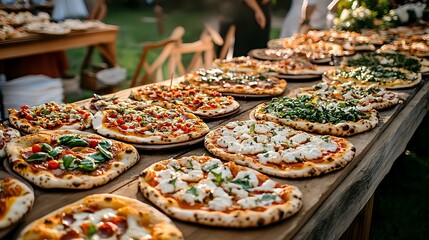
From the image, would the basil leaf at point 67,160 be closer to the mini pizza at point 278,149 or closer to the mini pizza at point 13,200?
the mini pizza at point 13,200

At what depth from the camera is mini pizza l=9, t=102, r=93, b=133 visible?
2998 mm

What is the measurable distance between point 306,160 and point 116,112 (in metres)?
1.44

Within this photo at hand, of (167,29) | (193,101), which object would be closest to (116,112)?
(193,101)

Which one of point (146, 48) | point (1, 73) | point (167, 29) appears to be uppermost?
point (146, 48)

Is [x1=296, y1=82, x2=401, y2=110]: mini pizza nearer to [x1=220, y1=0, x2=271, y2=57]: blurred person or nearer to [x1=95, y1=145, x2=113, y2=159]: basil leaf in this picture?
[x1=95, y1=145, x2=113, y2=159]: basil leaf

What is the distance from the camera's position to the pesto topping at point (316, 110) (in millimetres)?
3238

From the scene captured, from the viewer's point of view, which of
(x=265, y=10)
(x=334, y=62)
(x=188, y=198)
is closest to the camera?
(x=188, y=198)

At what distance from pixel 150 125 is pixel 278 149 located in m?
0.88

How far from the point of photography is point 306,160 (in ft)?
8.43

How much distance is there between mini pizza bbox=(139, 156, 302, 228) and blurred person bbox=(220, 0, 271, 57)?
18.2 ft

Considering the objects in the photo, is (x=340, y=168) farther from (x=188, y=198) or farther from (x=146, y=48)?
(x=146, y=48)

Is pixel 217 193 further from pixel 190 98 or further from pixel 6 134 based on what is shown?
pixel 190 98

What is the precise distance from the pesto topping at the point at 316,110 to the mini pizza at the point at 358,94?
15cm

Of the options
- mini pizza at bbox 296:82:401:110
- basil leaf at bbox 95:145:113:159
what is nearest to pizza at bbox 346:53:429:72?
mini pizza at bbox 296:82:401:110
